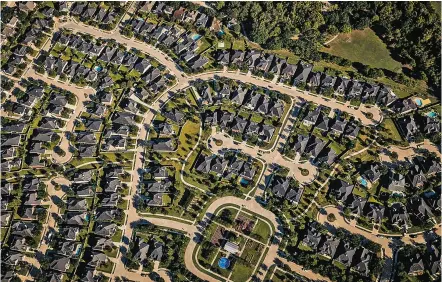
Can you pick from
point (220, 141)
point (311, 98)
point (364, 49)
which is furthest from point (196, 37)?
point (364, 49)

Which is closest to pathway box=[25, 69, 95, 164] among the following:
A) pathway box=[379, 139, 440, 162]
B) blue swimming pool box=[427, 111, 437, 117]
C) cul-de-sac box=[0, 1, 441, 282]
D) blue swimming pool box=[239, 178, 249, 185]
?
cul-de-sac box=[0, 1, 441, 282]

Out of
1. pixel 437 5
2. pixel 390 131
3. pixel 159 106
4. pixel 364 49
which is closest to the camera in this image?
pixel 390 131

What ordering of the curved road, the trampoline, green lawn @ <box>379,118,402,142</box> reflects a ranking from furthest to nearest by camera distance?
green lawn @ <box>379,118,402,142</box>, the curved road, the trampoline

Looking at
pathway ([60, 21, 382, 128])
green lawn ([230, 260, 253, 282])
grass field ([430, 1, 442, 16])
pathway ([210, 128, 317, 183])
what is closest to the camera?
green lawn ([230, 260, 253, 282])

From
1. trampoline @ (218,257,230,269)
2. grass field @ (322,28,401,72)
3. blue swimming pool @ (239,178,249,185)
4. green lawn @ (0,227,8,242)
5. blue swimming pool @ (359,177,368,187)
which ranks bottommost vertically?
green lawn @ (0,227,8,242)

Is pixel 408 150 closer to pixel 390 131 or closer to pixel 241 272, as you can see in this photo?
pixel 390 131

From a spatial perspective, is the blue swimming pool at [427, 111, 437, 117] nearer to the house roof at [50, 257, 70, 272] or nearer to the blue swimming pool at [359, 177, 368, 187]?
the blue swimming pool at [359, 177, 368, 187]
